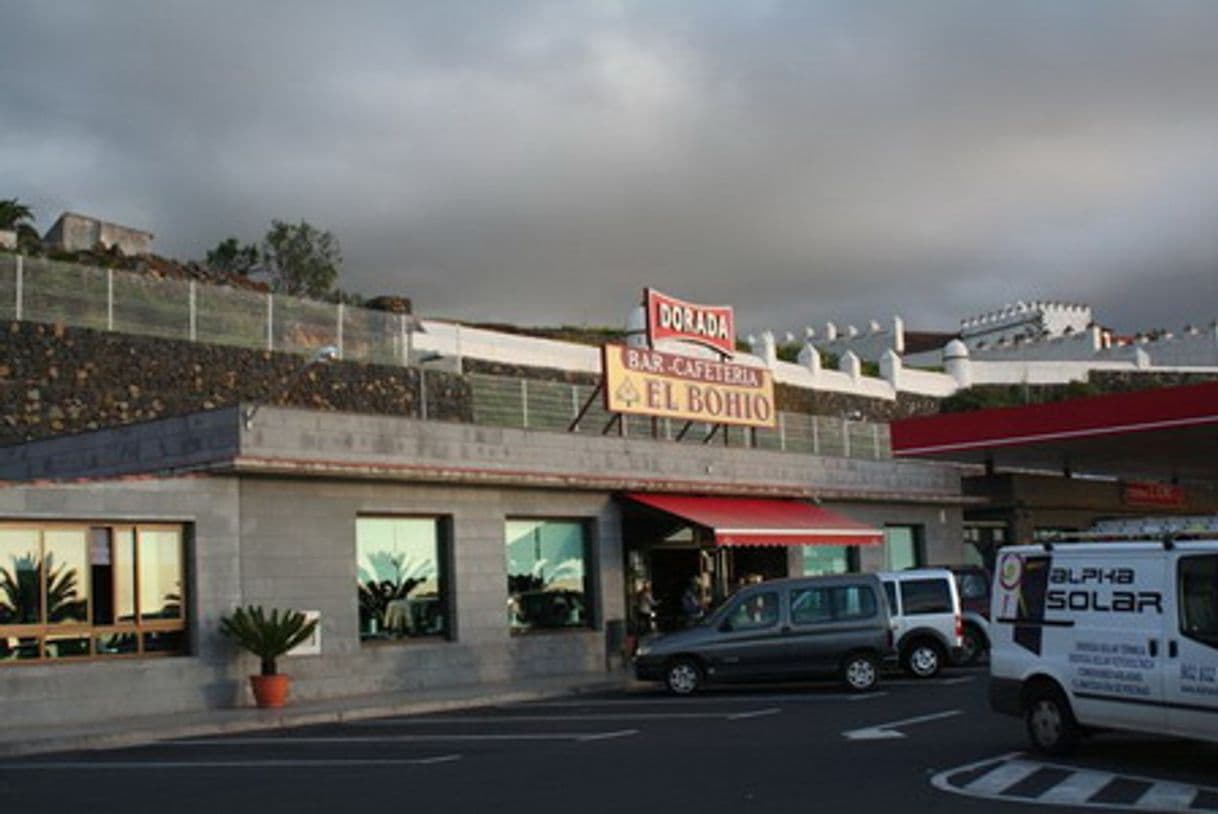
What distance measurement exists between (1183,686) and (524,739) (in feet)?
24.4

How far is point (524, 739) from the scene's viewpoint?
55.0ft

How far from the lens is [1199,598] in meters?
12.4

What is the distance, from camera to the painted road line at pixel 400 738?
16891mm

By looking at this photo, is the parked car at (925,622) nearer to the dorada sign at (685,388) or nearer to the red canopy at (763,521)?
the red canopy at (763,521)

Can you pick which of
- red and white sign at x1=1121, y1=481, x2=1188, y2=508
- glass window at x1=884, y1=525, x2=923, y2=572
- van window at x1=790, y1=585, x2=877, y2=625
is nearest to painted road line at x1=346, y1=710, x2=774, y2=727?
van window at x1=790, y1=585, x2=877, y2=625

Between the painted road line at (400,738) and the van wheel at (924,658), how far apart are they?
27.3 ft

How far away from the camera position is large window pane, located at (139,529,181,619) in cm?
2145

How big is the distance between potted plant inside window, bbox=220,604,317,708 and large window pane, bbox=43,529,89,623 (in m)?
2.20

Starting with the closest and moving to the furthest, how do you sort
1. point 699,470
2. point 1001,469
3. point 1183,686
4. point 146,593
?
point 1183,686 < point 146,593 < point 699,470 < point 1001,469

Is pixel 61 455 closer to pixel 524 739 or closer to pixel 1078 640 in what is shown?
pixel 524 739

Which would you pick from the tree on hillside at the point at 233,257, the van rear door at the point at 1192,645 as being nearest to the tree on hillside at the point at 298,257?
the tree on hillside at the point at 233,257

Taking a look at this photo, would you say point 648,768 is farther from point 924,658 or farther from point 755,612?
point 924,658

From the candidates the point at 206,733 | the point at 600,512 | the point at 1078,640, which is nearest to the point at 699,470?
the point at 600,512

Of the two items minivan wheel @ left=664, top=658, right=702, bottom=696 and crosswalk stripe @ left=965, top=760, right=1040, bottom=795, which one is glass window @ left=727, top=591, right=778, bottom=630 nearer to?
minivan wheel @ left=664, top=658, right=702, bottom=696
